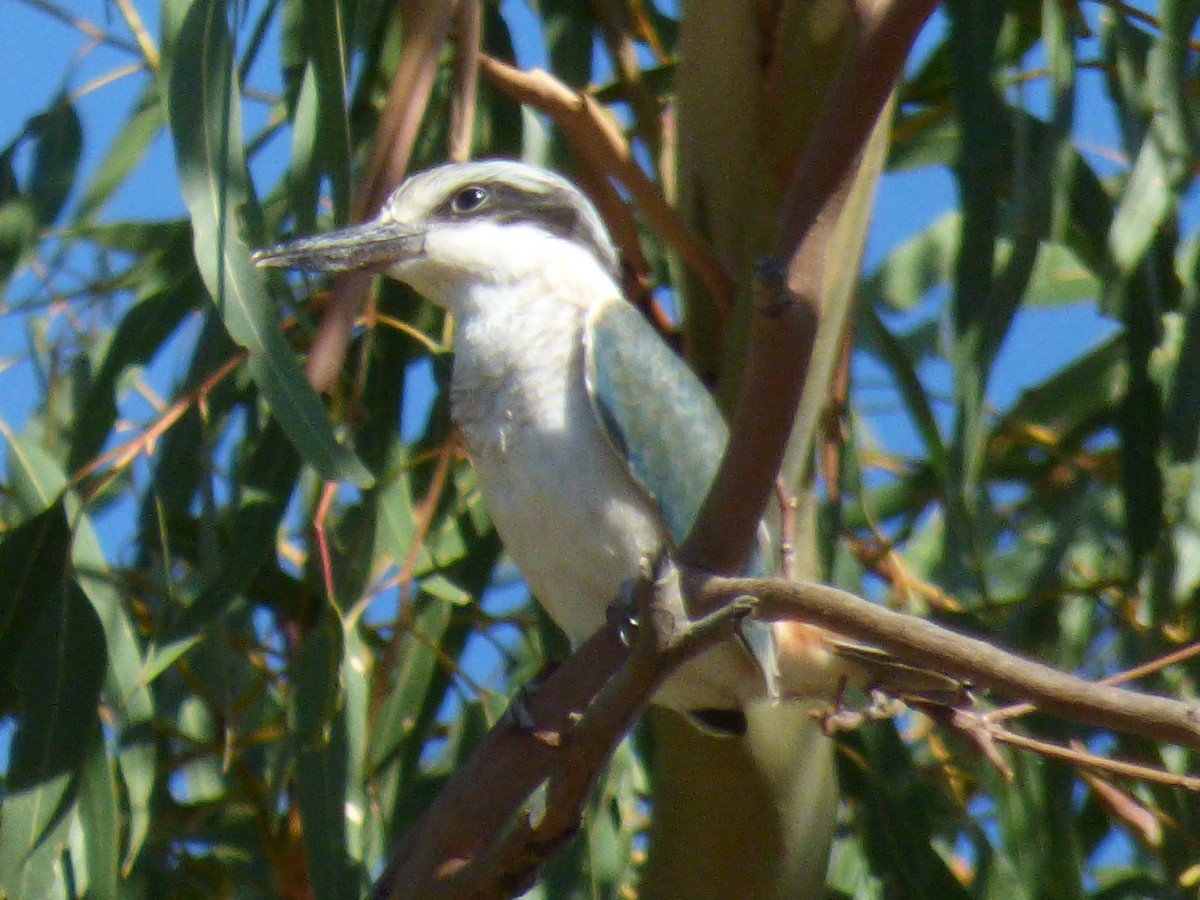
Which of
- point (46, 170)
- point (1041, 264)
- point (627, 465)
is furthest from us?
point (1041, 264)

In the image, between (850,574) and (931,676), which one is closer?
(931,676)

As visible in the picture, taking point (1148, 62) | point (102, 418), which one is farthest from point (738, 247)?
point (102, 418)

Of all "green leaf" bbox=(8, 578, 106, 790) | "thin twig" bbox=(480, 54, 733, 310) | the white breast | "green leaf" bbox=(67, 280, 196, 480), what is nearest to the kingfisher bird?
the white breast

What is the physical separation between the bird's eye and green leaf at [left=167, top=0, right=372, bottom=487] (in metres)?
0.40

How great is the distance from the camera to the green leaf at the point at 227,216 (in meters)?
1.70

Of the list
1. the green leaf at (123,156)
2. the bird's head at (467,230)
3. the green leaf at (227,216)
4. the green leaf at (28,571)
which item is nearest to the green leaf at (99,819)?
the green leaf at (28,571)

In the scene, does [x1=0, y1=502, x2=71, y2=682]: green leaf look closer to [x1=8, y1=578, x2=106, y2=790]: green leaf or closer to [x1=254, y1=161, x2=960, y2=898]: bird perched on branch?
[x1=8, y1=578, x2=106, y2=790]: green leaf

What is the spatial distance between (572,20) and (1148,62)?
843 millimetres

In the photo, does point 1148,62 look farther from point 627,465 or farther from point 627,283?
point 627,465

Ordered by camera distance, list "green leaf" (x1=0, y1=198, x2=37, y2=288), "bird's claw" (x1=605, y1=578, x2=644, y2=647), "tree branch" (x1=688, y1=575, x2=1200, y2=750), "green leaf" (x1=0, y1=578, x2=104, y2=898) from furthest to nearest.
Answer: "green leaf" (x1=0, y1=198, x2=37, y2=288), "green leaf" (x1=0, y1=578, x2=104, y2=898), "bird's claw" (x1=605, y1=578, x2=644, y2=647), "tree branch" (x1=688, y1=575, x2=1200, y2=750)

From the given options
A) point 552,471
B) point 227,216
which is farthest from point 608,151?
point 227,216

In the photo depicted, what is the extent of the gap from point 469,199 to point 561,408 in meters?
0.41

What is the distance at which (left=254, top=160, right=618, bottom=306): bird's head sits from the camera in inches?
85.9

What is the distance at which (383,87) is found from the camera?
2.67 metres
